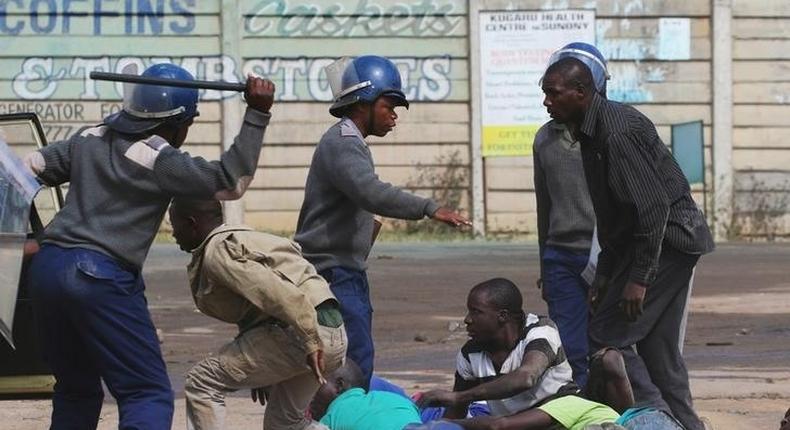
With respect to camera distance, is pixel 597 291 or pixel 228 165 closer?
pixel 228 165

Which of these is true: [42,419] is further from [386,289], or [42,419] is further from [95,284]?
[386,289]

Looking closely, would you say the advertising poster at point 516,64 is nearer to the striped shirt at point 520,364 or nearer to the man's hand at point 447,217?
the striped shirt at point 520,364

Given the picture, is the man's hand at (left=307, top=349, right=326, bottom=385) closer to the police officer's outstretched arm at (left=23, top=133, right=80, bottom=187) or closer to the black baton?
the black baton

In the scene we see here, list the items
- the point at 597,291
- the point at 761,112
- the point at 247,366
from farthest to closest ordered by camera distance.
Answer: the point at 761,112 < the point at 597,291 < the point at 247,366

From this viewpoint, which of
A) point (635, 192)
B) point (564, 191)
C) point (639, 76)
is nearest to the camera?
point (635, 192)

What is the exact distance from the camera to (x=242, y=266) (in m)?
5.78

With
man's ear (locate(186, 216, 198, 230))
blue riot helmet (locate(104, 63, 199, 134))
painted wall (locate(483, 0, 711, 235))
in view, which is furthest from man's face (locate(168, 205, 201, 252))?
painted wall (locate(483, 0, 711, 235))

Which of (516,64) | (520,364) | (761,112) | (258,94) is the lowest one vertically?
(520,364)

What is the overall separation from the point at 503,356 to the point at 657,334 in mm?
633

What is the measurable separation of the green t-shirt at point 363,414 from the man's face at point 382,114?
111cm

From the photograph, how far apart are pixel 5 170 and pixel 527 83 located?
12568mm

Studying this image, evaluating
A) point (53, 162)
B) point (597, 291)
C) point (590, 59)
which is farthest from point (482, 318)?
point (53, 162)

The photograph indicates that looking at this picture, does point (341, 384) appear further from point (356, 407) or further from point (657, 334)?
point (657, 334)

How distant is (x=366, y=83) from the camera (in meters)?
6.88
